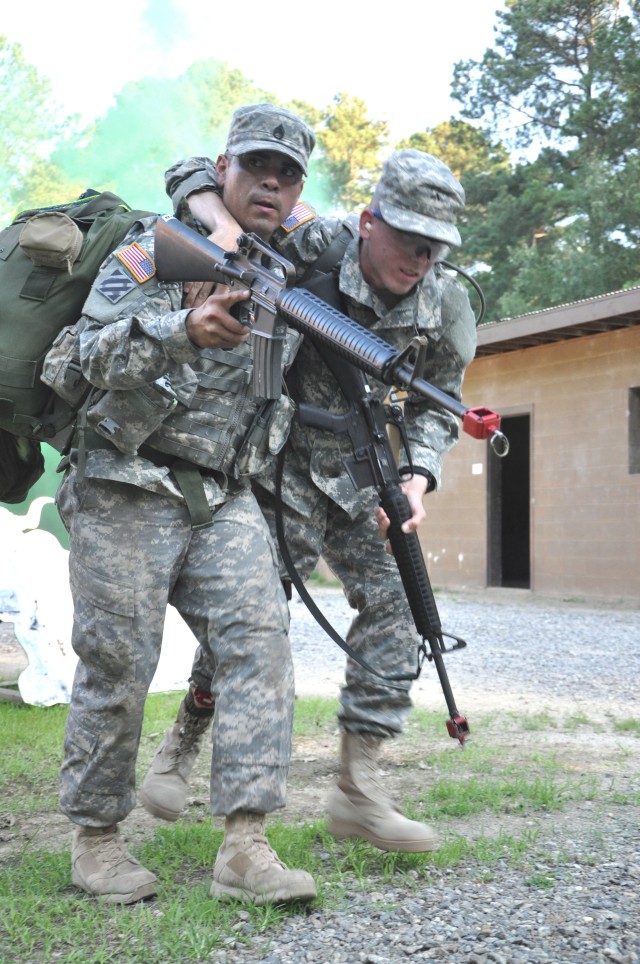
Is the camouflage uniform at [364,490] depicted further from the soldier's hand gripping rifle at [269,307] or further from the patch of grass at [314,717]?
the patch of grass at [314,717]

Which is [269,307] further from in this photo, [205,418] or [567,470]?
[567,470]

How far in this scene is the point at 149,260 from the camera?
8.79 feet

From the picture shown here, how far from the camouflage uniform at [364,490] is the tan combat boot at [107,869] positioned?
787 millimetres

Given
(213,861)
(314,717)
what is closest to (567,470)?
(314,717)

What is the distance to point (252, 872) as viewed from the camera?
2510 mm

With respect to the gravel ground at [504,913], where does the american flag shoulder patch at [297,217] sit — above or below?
above

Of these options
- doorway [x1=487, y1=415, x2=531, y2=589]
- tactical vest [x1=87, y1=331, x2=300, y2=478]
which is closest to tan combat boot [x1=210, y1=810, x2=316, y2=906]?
tactical vest [x1=87, y1=331, x2=300, y2=478]

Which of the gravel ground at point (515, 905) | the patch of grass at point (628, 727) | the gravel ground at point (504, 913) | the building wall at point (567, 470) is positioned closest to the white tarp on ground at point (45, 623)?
the gravel ground at point (515, 905)

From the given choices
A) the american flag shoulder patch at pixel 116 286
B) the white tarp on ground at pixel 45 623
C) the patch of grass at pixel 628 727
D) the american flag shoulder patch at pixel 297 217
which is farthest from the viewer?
the white tarp on ground at pixel 45 623

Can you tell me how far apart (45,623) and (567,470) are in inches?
355

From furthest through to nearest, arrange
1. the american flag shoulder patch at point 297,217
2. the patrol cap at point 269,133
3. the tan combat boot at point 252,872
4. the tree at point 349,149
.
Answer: the tree at point 349,149 → the american flag shoulder patch at point 297,217 → the patrol cap at point 269,133 → the tan combat boot at point 252,872

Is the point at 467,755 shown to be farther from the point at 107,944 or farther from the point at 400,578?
the point at 107,944

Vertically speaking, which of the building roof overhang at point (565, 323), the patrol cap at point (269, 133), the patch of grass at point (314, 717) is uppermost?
the building roof overhang at point (565, 323)

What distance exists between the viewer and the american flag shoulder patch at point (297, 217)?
312 cm
